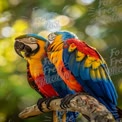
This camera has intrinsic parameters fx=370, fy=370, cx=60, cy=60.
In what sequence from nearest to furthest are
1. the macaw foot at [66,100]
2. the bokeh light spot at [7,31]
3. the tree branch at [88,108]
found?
the tree branch at [88,108]
the macaw foot at [66,100]
the bokeh light spot at [7,31]

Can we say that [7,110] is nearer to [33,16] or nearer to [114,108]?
[33,16]

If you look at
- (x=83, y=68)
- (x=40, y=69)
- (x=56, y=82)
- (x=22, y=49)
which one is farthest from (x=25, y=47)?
(x=83, y=68)

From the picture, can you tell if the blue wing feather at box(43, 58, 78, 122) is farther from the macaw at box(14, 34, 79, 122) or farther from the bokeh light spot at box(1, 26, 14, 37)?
the bokeh light spot at box(1, 26, 14, 37)

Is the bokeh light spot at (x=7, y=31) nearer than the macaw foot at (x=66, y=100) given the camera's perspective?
No

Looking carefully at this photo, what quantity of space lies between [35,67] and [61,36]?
0.19m

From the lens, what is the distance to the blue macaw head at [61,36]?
59.9 inches

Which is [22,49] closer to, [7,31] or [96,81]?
[7,31]

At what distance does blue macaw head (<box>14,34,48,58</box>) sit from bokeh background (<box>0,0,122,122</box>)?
0.03m

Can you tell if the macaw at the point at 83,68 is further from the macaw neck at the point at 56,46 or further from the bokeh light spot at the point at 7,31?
the bokeh light spot at the point at 7,31

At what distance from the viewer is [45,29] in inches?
64.4

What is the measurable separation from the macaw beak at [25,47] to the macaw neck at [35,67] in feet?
0.12

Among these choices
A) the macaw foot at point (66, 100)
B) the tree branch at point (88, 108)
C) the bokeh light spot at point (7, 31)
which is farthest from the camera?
the bokeh light spot at point (7, 31)

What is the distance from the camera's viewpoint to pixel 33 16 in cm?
173

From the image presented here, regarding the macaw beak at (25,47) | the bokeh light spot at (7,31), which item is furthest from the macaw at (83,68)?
the bokeh light spot at (7,31)
